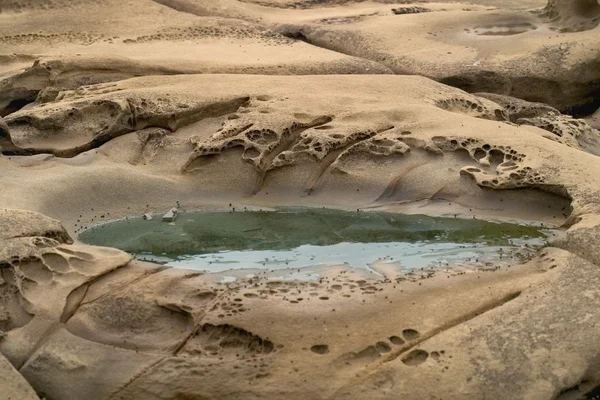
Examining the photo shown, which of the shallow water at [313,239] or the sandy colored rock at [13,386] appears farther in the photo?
the shallow water at [313,239]

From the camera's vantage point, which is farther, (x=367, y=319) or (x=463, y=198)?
(x=463, y=198)

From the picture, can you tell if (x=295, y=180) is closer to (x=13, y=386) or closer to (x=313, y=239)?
(x=313, y=239)

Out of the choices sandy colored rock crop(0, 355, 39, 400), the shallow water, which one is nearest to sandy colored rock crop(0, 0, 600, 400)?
sandy colored rock crop(0, 355, 39, 400)

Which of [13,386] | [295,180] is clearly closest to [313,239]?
[295,180]

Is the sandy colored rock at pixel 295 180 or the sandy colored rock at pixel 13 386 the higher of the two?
the sandy colored rock at pixel 295 180

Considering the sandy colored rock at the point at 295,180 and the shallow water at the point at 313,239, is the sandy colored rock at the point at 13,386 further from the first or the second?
the shallow water at the point at 313,239

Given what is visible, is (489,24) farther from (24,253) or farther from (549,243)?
(24,253)

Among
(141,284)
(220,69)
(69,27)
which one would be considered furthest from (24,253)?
(69,27)

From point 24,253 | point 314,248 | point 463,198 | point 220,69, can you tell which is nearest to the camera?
point 24,253

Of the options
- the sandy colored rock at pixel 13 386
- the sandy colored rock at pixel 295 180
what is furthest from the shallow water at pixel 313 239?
the sandy colored rock at pixel 13 386
